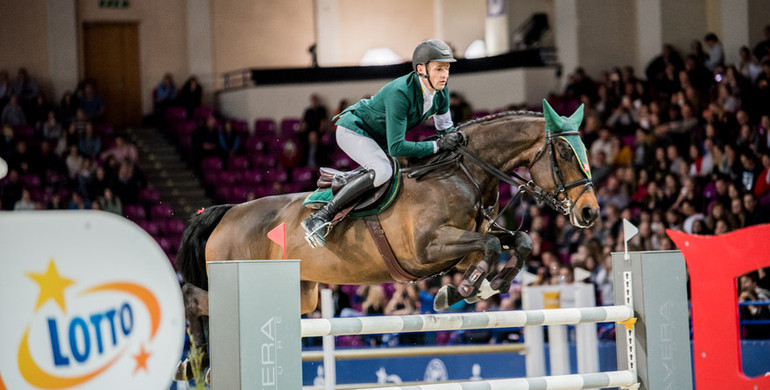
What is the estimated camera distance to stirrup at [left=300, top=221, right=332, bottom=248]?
4535 mm

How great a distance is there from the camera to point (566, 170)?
4.49 metres

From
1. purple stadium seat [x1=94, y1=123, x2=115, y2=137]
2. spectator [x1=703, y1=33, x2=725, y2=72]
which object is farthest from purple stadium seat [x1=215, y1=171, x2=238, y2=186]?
spectator [x1=703, y1=33, x2=725, y2=72]

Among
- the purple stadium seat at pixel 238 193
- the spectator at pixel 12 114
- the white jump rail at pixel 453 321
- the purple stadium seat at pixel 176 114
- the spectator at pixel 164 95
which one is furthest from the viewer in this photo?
the spectator at pixel 164 95

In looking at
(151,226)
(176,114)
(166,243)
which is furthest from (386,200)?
(176,114)

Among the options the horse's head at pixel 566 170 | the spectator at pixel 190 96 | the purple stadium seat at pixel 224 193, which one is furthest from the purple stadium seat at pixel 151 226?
the horse's head at pixel 566 170

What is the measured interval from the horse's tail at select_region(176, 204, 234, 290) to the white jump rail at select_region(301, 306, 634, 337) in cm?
185

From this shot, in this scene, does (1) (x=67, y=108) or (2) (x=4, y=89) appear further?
(2) (x=4, y=89)

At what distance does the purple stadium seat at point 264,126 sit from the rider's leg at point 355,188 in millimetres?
9920

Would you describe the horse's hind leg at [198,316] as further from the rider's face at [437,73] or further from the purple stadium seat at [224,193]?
the purple stadium seat at [224,193]

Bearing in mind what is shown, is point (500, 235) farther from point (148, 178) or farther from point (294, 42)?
point (294, 42)

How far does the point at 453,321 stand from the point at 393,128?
1.10 m

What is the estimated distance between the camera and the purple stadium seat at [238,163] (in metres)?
13.6

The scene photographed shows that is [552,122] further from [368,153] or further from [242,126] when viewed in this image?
[242,126]

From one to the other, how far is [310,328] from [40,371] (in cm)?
197
